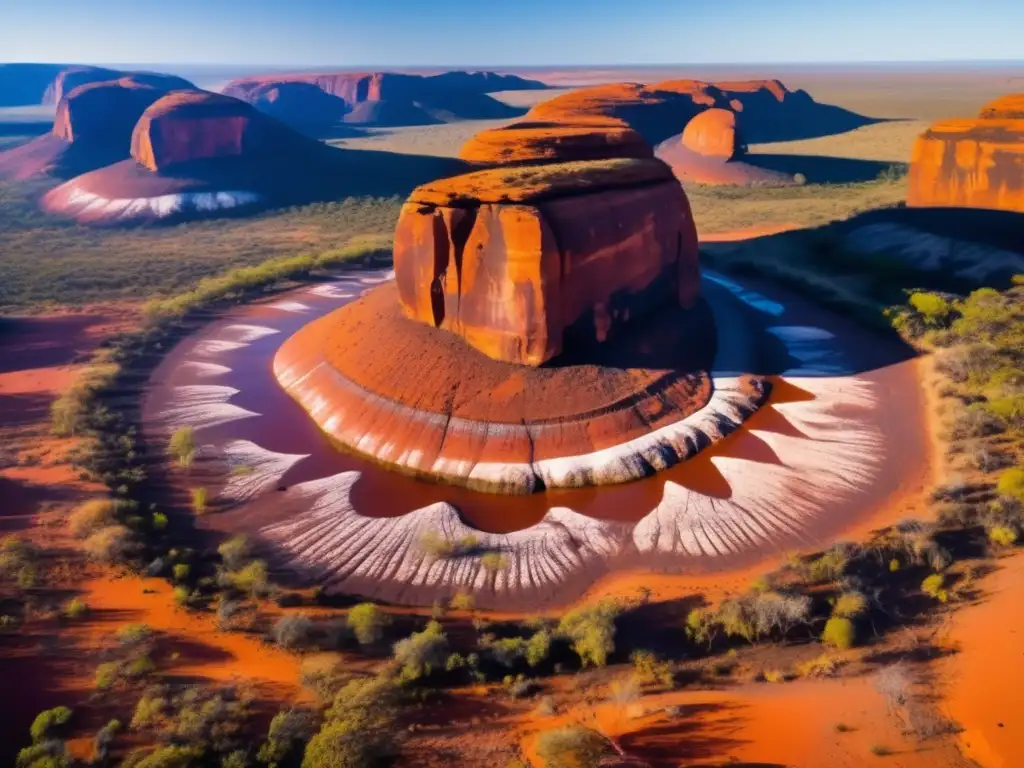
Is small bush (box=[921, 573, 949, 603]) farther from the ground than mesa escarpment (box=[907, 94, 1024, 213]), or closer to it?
closer to it

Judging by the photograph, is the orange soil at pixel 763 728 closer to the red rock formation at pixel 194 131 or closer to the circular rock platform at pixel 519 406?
the circular rock platform at pixel 519 406

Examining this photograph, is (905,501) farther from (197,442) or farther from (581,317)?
(197,442)

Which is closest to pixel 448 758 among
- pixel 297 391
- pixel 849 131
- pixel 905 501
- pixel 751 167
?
pixel 905 501

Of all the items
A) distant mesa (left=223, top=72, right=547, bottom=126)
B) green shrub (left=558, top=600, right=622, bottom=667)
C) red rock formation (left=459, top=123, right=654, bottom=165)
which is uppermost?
distant mesa (left=223, top=72, right=547, bottom=126)

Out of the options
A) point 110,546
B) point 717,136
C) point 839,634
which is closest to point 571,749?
point 839,634

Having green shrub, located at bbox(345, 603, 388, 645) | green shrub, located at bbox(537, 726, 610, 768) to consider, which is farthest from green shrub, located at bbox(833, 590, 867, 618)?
green shrub, located at bbox(345, 603, 388, 645)

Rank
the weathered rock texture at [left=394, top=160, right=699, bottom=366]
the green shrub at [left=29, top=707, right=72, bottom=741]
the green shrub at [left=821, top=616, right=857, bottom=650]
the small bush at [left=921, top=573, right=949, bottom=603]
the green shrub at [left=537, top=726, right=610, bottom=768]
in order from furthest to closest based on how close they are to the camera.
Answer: the weathered rock texture at [left=394, top=160, right=699, bottom=366], the small bush at [left=921, top=573, right=949, bottom=603], the green shrub at [left=821, top=616, right=857, bottom=650], the green shrub at [left=29, top=707, right=72, bottom=741], the green shrub at [left=537, top=726, right=610, bottom=768]

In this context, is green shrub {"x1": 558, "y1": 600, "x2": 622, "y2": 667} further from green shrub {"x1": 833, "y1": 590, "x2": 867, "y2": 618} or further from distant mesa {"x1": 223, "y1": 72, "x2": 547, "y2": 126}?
distant mesa {"x1": 223, "y1": 72, "x2": 547, "y2": 126}

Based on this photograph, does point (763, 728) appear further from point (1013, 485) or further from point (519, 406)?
point (519, 406)
